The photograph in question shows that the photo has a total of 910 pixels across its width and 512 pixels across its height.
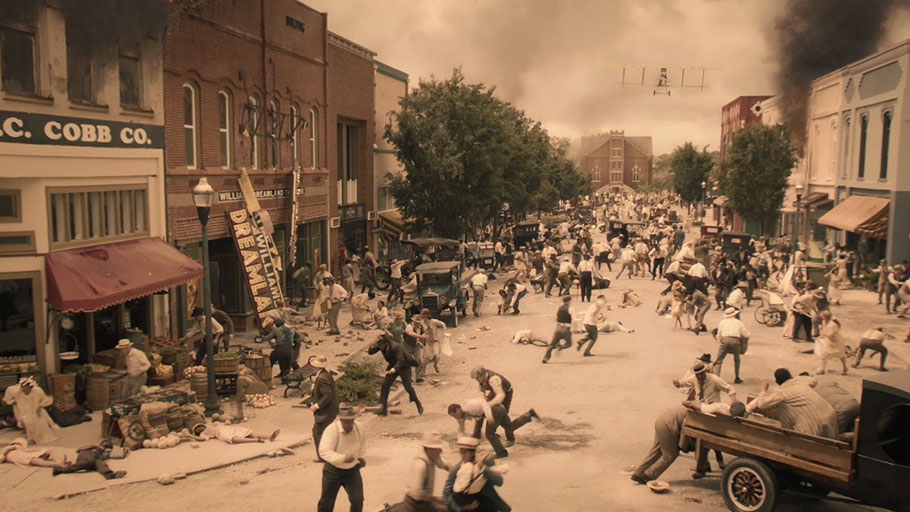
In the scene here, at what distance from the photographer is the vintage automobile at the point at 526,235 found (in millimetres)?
47969

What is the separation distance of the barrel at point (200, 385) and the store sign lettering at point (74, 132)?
536cm

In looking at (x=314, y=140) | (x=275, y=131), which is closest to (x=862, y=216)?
(x=314, y=140)

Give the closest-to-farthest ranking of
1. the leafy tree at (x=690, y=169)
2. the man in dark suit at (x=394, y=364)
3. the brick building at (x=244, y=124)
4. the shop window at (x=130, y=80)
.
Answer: the man in dark suit at (x=394, y=364)
the shop window at (x=130, y=80)
the brick building at (x=244, y=124)
the leafy tree at (x=690, y=169)

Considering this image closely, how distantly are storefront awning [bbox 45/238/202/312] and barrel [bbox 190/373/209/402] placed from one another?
2165 millimetres

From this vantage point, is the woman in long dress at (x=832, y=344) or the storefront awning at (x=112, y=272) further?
the woman in long dress at (x=832, y=344)

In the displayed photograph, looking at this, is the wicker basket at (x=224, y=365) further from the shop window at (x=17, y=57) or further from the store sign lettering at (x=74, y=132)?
the shop window at (x=17, y=57)

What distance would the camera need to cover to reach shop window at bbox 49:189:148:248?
1584 centimetres

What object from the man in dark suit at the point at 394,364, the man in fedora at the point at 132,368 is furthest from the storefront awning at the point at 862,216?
the man in fedora at the point at 132,368

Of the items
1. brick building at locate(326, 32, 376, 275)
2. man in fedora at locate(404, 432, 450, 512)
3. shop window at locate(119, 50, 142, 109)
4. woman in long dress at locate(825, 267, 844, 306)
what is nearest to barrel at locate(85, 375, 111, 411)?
shop window at locate(119, 50, 142, 109)

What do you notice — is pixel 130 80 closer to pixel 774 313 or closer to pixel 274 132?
pixel 274 132

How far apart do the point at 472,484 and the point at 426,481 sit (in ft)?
1.78

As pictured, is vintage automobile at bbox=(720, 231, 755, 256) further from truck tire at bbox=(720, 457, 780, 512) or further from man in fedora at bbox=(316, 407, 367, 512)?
man in fedora at bbox=(316, 407, 367, 512)

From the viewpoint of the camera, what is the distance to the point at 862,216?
113 feet

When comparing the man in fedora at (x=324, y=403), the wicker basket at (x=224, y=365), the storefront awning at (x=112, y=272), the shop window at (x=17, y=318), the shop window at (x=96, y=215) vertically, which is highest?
the shop window at (x=96, y=215)
